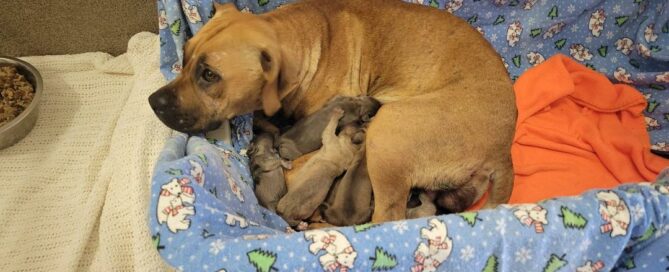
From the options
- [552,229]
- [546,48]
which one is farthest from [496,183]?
[546,48]

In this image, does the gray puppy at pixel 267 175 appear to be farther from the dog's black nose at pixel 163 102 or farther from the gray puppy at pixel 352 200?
the dog's black nose at pixel 163 102

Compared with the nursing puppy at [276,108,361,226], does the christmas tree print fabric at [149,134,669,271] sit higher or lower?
higher

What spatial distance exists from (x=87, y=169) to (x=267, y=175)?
0.93 m

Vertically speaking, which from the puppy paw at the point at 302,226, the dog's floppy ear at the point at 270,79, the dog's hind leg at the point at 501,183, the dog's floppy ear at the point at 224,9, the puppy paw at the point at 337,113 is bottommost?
the puppy paw at the point at 302,226

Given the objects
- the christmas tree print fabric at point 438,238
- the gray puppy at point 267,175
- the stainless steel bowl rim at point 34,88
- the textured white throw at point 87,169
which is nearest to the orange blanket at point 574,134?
the christmas tree print fabric at point 438,238

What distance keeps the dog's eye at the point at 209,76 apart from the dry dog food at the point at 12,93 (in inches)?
46.5

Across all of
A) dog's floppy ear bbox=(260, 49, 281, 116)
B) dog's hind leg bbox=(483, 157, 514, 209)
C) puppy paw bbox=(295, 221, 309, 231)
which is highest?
dog's floppy ear bbox=(260, 49, 281, 116)

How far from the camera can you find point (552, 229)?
6.10 feet

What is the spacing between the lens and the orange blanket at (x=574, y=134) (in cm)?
258

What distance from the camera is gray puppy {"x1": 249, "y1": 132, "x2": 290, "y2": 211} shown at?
2.40 metres

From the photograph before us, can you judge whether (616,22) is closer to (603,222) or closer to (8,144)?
(603,222)

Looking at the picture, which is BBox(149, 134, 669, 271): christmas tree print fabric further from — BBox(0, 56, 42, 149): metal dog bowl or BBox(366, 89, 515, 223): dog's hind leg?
BBox(0, 56, 42, 149): metal dog bowl

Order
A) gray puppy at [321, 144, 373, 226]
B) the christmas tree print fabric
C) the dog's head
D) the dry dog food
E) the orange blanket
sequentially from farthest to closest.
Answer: the dry dog food
the orange blanket
gray puppy at [321, 144, 373, 226]
the dog's head
the christmas tree print fabric

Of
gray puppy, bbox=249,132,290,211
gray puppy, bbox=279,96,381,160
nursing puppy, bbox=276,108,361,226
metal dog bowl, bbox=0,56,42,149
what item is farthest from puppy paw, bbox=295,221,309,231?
metal dog bowl, bbox=0,56,42,149
